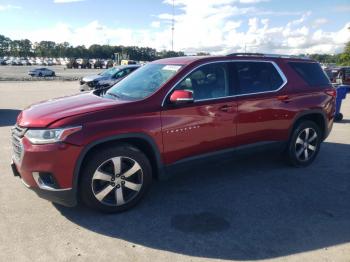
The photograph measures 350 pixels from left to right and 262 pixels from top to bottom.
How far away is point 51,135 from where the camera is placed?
3457mm

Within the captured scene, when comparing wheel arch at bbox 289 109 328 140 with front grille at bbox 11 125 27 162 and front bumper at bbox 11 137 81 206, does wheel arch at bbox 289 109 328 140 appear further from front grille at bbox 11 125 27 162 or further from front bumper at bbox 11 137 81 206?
front grille at bbox 11 125 27 162

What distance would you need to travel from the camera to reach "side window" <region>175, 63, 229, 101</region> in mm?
4297

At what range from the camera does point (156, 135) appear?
3.95 m

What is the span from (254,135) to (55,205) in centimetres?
286

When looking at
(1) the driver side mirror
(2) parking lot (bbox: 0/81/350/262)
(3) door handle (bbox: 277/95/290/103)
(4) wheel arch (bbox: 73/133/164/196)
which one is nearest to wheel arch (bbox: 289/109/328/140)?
(3) door handle (bbox: 277/95/290/103)

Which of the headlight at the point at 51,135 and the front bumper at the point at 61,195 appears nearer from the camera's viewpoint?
the headlight at the point at 51,135

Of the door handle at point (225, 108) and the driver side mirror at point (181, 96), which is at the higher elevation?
the driver side mirror at point (181, 96)

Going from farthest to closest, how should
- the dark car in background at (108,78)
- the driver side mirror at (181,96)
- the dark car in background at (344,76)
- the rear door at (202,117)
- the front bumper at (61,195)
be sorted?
the dark car in background at (344,76)
the dark car in background at (108,78)
the rear door at (202,117)
the driver side mirror at (181,96)
the front bumper at (61,195)

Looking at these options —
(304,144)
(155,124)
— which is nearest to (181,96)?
(155,124)

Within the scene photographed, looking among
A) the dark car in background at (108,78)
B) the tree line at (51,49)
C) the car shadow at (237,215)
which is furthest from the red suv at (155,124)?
the tree line at (51,49)

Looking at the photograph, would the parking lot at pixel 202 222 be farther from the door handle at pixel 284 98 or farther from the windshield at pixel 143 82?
the windshield at pixel 143 82

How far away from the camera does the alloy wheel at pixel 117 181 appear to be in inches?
148

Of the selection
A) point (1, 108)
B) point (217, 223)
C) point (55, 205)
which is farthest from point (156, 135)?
point (1, 108)

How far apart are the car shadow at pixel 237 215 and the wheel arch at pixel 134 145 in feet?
1.13
